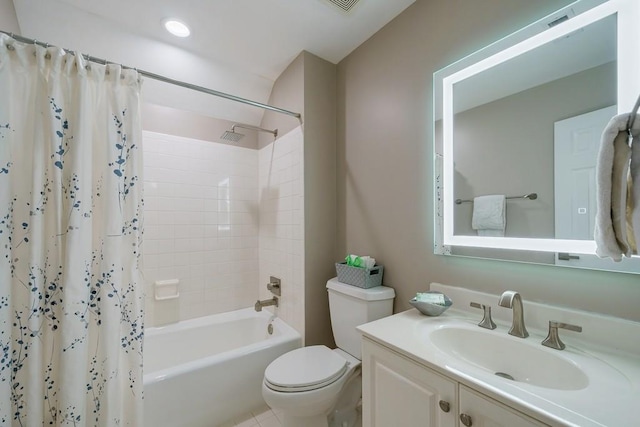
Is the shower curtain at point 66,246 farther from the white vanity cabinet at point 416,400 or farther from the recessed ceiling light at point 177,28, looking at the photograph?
the white vanity cabinet at point 416,400

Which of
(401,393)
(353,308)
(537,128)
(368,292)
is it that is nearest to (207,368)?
(353,308)

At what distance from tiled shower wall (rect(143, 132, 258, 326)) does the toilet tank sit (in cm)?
119

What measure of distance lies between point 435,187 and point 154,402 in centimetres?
191

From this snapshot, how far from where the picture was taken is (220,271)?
231 centimetres

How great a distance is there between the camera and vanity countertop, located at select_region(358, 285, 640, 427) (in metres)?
0.54

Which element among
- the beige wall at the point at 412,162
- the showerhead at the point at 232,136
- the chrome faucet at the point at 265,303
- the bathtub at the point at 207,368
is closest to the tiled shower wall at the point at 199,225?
the showerhead at the point at 232,136

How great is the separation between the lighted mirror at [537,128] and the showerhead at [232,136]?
5.77ft

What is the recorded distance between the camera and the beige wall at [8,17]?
125cm

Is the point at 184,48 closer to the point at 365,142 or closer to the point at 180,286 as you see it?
the point at 365,142

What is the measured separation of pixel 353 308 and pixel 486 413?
855 mm

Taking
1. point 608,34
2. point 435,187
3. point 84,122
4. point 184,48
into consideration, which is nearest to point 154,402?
point 84,122

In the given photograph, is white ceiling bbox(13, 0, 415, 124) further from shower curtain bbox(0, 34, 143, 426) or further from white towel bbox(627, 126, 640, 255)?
white towel bbox(627, 126, 640, 255)

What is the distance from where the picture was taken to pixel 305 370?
134 cm

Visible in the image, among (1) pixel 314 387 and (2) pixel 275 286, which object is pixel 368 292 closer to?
(1) pixel 314 387
